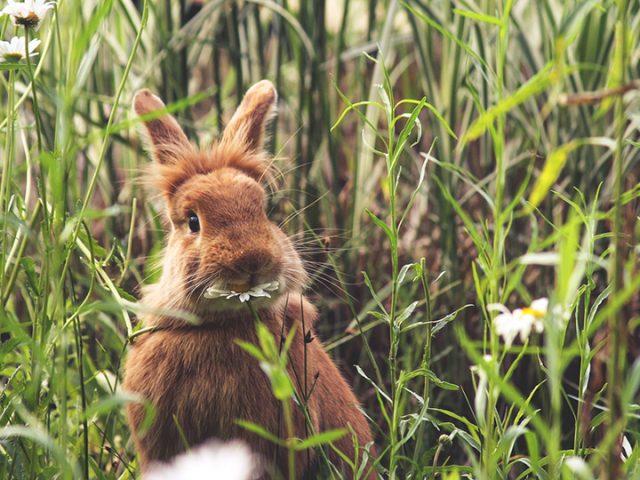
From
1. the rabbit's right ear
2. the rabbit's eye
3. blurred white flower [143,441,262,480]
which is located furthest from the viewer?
the rabbit's right ear

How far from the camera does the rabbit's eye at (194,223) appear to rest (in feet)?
6.78

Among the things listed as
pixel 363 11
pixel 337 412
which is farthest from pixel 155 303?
pixel 363 11

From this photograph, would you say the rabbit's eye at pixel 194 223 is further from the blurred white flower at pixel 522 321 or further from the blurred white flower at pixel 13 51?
the blurred white flower at pixel 522 321

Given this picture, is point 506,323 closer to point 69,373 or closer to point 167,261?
point 167,261

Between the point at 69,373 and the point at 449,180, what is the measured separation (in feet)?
4.29

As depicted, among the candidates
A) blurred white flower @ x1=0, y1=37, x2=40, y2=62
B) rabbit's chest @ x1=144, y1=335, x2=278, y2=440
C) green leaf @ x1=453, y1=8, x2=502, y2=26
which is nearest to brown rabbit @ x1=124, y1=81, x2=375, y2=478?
rabbit's chest @ x1=144, y1=335, x2=278, y2=440

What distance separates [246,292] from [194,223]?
0.27 m

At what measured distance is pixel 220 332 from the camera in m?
1.98

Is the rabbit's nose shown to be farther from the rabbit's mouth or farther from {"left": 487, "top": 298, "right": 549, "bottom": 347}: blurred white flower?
{"left": 487, "top": 298, "right": 549, "bottom": 347}: blurred white flower

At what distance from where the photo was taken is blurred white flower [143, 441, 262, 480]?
1258 millimetres

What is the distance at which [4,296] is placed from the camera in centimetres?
187

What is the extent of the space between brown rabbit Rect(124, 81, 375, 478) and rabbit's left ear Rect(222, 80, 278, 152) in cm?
7

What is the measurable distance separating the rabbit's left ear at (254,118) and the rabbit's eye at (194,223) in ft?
0.82

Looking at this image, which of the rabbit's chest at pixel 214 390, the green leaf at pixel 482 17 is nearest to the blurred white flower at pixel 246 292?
the rabbit's chest at pixel 214 390
